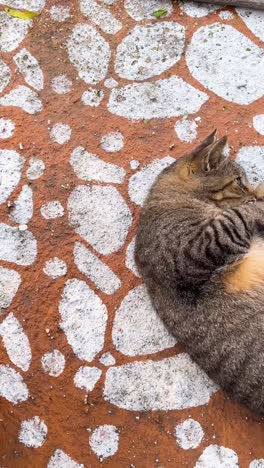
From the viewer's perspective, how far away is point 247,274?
352cm

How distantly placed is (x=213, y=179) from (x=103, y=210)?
771 mm

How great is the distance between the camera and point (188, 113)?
14.0 ft

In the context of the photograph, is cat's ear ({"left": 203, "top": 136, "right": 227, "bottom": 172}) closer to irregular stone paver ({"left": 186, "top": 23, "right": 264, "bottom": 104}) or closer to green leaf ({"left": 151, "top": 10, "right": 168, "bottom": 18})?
irregular stone paver ({"left": 186, "top": 23, "right": 264, "bottom": 104})

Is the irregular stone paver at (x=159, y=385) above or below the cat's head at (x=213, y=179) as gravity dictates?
below

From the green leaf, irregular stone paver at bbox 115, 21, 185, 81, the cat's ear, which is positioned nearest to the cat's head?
the cat's ear

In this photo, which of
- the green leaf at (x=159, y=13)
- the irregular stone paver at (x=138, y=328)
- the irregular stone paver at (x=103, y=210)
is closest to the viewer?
the irregular stone paver at (x=103, y=210)

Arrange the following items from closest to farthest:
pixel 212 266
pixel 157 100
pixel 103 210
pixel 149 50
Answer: pixel 212 266, pixel 103 210, pixel 157 100, pixel 149 50

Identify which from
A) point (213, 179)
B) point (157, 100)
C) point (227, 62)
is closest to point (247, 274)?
point (213, 179)

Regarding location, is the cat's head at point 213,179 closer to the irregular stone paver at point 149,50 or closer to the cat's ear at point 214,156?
the cat's ear at point 214,156

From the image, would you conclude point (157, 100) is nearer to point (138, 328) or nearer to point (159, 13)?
point (159, 13)

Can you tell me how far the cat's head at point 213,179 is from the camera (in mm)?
3736

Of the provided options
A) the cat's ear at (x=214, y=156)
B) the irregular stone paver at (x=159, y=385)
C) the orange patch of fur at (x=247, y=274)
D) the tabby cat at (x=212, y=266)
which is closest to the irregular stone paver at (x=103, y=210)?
the irregular stone paver at (x=159, y=385)

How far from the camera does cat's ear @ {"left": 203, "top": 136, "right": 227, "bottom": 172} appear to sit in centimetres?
362

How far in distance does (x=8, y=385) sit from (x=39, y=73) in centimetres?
206
